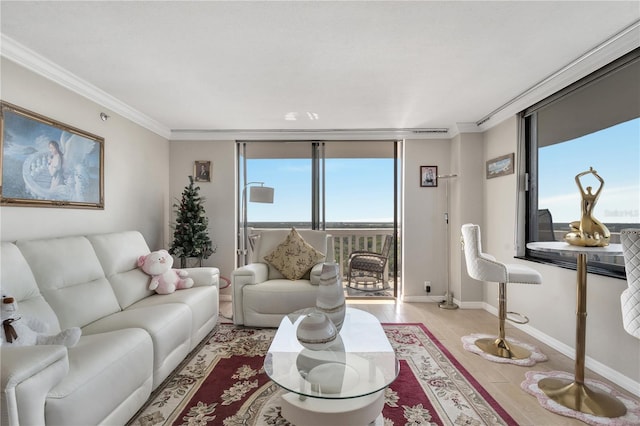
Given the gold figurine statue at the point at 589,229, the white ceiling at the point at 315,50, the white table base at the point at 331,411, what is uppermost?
the white ceiling at the point at 315,50

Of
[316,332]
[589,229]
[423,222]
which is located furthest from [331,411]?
[423,222]

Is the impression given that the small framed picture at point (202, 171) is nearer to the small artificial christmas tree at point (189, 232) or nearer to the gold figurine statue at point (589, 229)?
the small artificial christmas tree at point (189, 232)

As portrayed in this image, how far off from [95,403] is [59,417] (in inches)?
7.0

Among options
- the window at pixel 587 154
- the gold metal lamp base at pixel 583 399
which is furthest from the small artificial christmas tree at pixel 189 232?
the window at pixel 587 154

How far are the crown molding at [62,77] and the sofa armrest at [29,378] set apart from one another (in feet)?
6.77

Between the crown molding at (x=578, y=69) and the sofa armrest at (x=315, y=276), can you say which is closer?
the crown molding at (x=578, y=69)

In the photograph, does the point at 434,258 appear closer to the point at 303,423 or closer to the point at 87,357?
the point at 303,423

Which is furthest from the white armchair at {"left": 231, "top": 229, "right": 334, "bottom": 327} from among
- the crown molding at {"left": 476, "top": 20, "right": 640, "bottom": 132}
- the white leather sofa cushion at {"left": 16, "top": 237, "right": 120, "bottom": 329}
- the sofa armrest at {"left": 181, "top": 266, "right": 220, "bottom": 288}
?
the crown molding at {"left": 476, "top": 20, "right": 640, "bottom": 132}

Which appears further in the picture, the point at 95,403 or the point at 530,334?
the point at 530,334

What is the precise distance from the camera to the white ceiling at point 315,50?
1.78m

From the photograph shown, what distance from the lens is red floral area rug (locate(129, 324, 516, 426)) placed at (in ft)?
5.95

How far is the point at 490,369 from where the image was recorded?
241cm

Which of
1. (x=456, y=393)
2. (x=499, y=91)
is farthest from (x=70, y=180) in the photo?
(x=499, y=91)

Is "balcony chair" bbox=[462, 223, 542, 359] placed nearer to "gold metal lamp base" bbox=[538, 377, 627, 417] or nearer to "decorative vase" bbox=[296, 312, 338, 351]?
"gold metal lamp base" bbox=[538, 377, 627, 417]
